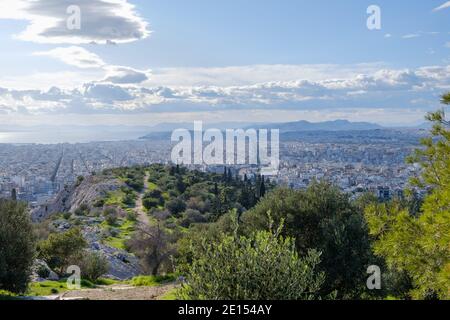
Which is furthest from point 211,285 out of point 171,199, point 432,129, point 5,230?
point 171,199

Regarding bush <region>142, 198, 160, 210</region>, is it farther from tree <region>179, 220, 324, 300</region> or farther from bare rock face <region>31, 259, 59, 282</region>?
tree <region>179, 220, 324, 300</region>

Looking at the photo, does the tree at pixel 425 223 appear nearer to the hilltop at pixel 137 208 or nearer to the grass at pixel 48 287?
the grass at pixel 48 287

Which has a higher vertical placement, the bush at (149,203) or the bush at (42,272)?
the bush at (42,272)

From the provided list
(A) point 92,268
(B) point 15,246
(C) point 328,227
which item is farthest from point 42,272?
(C) point 328,227

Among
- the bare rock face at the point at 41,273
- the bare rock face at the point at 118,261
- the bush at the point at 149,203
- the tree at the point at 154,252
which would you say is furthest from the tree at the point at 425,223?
the bush at the point at 149,203

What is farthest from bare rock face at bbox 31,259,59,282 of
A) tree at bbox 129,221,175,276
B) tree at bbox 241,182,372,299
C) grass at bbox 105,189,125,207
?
grass at bbox 105,189,125,207
